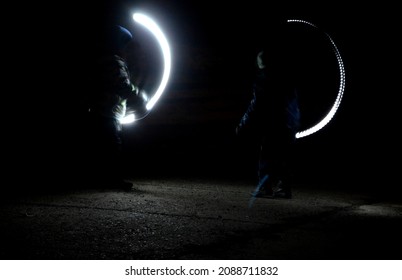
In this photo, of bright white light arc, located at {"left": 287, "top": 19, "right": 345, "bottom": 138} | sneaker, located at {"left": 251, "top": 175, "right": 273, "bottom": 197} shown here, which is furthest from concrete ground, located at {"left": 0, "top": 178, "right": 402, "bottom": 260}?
bright white light arc, located at {"left": 287, "top": 19, "right": 345, "bottom": 138}

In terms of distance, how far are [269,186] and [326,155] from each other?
2389 mm

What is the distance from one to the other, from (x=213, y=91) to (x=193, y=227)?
18.2ft

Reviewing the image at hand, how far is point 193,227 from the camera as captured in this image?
108 inches

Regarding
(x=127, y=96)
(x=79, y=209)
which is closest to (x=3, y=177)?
(x=127, y=96)

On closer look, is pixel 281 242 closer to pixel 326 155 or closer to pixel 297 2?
pixel 326 155

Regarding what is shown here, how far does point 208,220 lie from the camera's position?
119 inches

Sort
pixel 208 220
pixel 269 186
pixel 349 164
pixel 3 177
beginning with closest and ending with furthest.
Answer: pixel 208 220
pixel 269 186
pixel 3 177
pixel 349 164

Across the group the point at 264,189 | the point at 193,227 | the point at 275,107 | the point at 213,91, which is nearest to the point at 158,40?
the point at 213,91

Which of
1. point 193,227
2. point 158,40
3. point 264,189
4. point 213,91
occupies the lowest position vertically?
point 193,227

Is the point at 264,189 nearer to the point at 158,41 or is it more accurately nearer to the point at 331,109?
the point at 331,109

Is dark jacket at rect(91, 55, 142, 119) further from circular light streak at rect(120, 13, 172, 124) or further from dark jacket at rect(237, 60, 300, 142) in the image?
dark jacket at rect(237, 60, 300, 142)

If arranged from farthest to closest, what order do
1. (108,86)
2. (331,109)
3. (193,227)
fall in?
1. (331,109)
2. (108,86)
3. (193,227)

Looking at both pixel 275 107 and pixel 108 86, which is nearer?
pixel 275 107

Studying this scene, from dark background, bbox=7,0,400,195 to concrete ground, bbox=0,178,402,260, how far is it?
1897mm
